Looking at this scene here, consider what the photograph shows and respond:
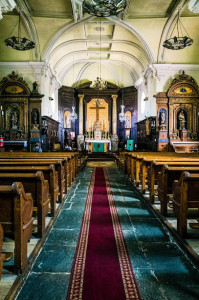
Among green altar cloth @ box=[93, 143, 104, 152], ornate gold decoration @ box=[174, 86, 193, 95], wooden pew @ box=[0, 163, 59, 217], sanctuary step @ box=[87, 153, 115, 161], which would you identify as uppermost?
ornate gold decoration @ box=[174, 86, 193, 95]

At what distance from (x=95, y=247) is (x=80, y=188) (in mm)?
3438

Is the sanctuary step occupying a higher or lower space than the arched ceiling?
lower

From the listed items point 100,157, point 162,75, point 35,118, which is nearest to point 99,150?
point 100,157

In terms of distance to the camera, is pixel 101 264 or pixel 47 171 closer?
pixel 101 264

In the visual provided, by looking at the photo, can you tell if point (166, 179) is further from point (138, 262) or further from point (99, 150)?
point (99, 150)

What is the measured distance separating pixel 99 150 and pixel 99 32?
8920 millimetres

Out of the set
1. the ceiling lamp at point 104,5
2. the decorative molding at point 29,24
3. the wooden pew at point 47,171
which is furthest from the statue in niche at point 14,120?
the wooden pew at point 47,171

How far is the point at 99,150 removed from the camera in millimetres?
18500

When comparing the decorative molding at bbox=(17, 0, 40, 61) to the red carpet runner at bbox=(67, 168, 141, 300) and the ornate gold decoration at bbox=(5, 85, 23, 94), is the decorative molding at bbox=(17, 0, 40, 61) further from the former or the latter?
the red carpet runner at bbox=(67, 168, 141, 300)

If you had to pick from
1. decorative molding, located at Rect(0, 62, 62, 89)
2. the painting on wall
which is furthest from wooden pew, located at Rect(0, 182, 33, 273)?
the painting on wall

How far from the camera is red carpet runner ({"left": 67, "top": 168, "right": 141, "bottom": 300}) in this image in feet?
5.99

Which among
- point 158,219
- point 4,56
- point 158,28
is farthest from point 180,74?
point 158,219

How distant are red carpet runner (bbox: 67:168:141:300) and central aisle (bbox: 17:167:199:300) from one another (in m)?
0.07

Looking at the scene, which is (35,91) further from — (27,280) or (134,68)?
(27,280)
